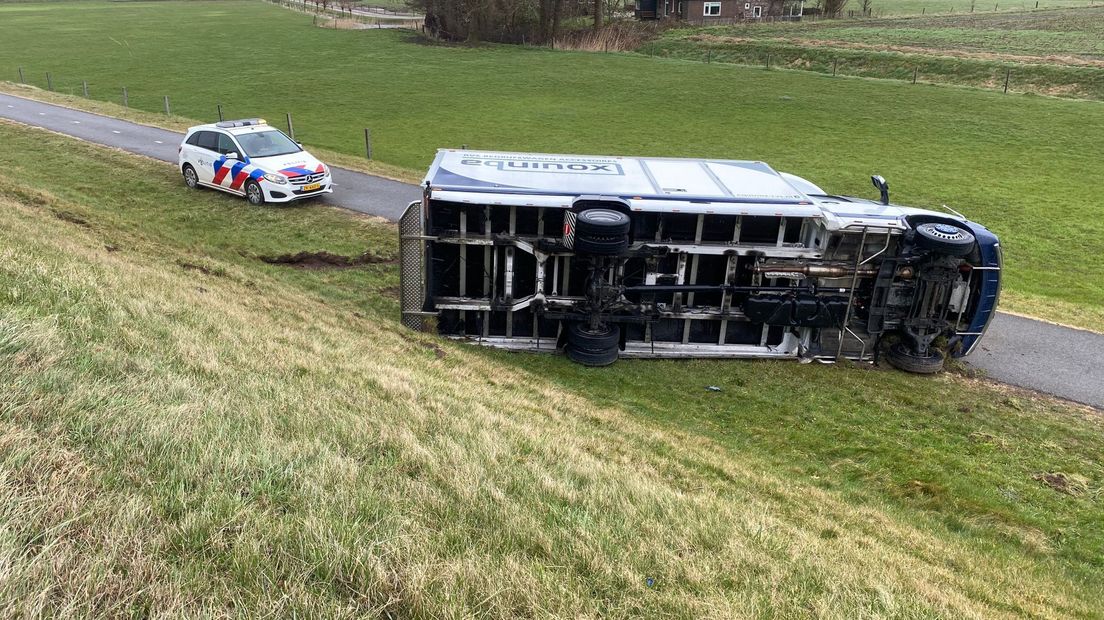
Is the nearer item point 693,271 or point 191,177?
point 693,271

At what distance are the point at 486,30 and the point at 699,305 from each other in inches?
2118

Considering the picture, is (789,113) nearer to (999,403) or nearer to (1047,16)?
(999,403)

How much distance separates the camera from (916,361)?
405 inches

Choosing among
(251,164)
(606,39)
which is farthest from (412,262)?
(606,39)

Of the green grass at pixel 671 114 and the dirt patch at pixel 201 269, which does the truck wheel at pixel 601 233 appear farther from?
the green grass at pixel 671 114

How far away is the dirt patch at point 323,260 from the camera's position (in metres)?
13.3

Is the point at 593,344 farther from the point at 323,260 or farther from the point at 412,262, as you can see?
the point at 323,260

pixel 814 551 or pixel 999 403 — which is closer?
pixel 814 551

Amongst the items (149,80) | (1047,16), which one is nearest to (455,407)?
(149,80)

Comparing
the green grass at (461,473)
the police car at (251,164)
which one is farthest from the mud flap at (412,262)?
the police car at (251,164)

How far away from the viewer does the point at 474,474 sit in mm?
4895

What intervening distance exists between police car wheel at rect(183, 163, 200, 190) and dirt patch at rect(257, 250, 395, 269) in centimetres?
562

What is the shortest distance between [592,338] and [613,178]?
2592 millimetres

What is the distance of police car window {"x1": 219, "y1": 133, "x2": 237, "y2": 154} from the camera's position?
17.0 m
